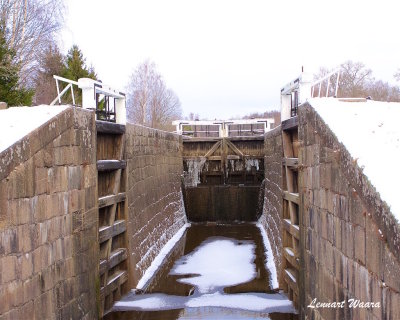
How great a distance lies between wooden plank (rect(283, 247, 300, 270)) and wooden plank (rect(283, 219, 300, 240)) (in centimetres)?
30

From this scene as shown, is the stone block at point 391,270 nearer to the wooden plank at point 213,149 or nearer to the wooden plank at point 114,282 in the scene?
the wooden plank at point 114,282

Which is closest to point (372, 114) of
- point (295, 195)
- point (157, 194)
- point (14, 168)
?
point (295, 195)

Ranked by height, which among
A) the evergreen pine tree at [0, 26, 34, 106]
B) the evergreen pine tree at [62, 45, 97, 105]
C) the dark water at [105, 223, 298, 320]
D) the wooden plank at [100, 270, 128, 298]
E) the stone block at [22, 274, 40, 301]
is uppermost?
the evergreen pine tree at [62, 45, 97, 105]

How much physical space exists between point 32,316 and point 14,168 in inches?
52.7

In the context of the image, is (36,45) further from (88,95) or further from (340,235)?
(340,235)

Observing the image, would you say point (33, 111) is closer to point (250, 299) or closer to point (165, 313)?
point (165, 313)

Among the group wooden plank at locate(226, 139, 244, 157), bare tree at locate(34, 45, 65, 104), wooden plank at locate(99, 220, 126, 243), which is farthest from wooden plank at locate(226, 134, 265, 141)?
bare tree at locate(34, 45, 65, 104)

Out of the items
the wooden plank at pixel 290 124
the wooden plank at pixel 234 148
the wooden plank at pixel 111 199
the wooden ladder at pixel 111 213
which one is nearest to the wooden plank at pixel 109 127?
the wooden ladder at pixel 111 213

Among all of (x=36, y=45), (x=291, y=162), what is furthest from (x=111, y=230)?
(x=36, y=45)

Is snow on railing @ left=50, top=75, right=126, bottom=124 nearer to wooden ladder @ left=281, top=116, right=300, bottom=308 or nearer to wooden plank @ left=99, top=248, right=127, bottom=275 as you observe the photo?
wooden plank @ left=99, top=248, right=127, bottom=275

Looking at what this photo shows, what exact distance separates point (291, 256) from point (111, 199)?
2.80 meters

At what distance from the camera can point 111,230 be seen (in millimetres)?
7199

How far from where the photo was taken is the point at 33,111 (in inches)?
208

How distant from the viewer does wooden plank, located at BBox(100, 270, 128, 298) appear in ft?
22.0
